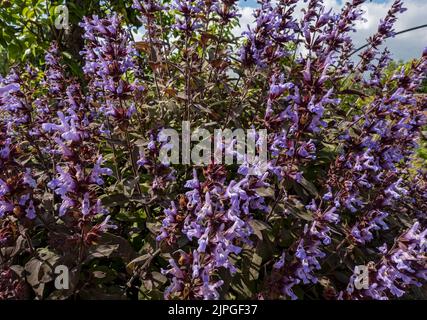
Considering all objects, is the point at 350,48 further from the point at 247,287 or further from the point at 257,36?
the point at 247,287

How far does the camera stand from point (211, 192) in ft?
7.37

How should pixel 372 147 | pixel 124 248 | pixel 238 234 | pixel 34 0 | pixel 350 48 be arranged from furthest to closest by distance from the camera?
pixel 34 0, pixel 350 48, pixel 372 147, pixel 124 248, pixel 238 234

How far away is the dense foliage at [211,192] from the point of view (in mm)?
2359

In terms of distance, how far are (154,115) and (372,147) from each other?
183 centimetres

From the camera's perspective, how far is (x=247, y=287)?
2.71 meters

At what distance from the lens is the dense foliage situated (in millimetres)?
2359

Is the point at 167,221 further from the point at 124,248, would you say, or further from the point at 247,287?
the point at 247,287

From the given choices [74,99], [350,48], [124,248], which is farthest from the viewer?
[350,48]

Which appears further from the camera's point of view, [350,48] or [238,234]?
[350,48]

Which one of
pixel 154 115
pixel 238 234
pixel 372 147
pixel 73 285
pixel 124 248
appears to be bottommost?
pixel 73 285
